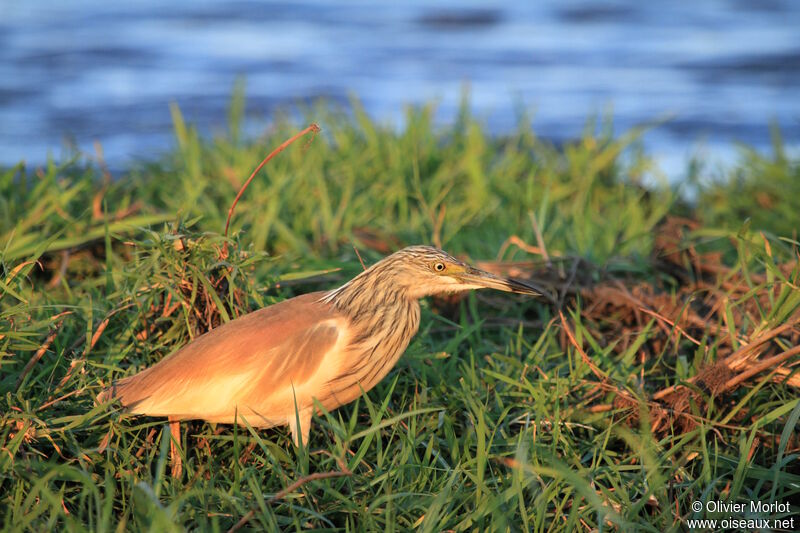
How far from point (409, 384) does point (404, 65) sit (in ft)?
26.6

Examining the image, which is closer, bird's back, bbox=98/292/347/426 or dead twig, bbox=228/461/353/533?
dead twig, bbox=228/461/353/533

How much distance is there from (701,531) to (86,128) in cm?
736

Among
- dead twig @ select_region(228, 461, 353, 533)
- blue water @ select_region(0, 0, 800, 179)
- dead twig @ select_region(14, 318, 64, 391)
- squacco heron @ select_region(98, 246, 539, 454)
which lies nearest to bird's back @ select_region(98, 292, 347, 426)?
squacco heron @ select_region(98, 246, 539, 454)

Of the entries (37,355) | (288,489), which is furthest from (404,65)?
(288,489)

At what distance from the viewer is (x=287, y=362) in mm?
3043

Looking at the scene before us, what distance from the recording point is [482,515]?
2730 millimetres

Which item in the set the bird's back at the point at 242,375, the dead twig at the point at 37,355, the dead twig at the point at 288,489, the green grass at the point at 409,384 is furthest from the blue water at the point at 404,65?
the dead twig at the point at 288,489

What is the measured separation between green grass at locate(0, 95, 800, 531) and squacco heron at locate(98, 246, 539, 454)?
90mm

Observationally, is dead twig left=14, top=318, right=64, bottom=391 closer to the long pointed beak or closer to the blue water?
the long pointed beak

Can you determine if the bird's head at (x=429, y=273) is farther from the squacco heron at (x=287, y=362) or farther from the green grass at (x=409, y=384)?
the green grass at (x=409, y=384)

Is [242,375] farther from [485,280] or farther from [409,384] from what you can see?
[485,280]

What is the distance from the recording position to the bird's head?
128 inches

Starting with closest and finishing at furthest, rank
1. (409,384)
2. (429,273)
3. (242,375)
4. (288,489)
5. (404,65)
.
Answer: (288,489)
(242,375)
(429,273)
(409,384)
(404,65)

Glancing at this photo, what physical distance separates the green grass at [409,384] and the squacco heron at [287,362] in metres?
0.09
